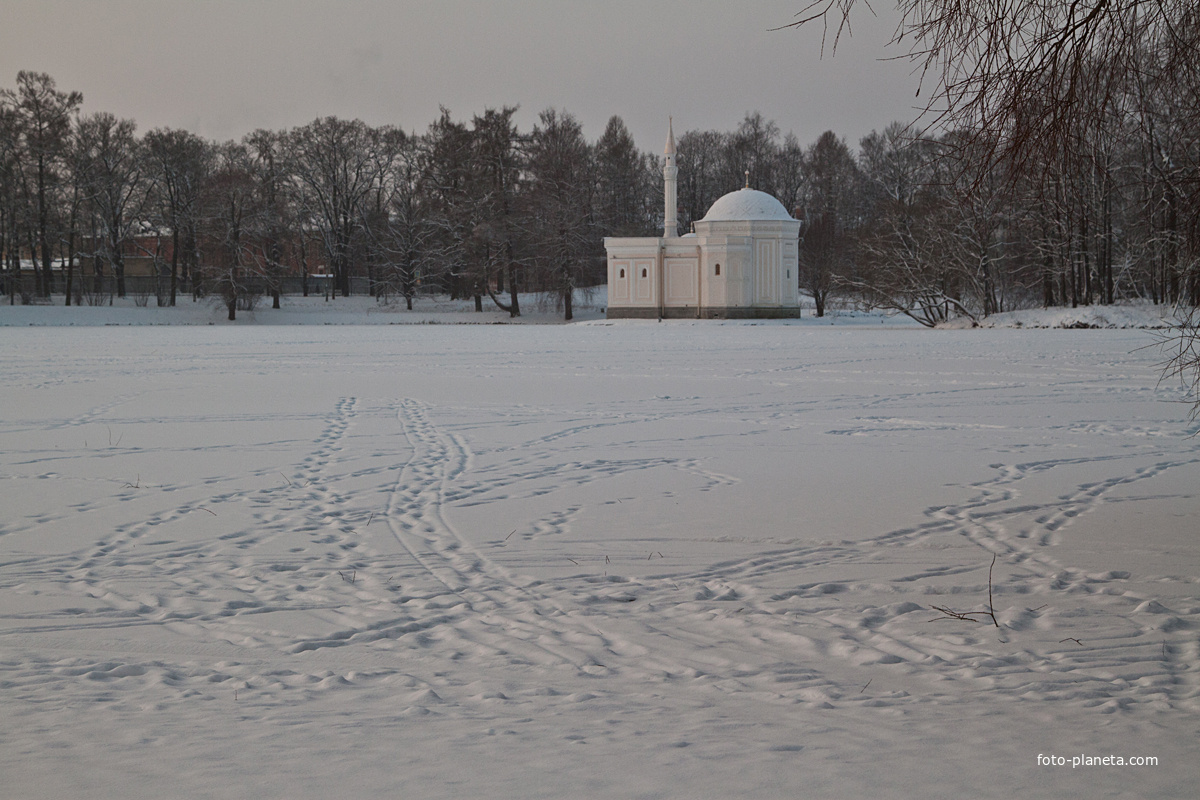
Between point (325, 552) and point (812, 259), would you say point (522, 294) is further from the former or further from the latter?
point (325, 552)

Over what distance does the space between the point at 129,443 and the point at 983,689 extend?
9.04 meters

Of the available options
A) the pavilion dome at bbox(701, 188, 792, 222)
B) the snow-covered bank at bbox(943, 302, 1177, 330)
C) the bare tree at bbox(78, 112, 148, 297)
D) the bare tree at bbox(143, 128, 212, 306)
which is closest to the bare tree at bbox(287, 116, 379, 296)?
the bare tree at bbox(143, 128, 212, 306)

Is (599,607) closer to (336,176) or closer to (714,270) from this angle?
(714,270)

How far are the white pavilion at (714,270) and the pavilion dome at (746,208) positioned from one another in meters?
0.06

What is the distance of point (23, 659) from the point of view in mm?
4555

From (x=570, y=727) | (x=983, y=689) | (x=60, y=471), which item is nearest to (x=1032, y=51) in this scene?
(x=983, y=689)

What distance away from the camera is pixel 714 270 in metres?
57.2

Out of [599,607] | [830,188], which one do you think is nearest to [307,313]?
[830,188]

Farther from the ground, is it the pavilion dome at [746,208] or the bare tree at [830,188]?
the bare tree at [830,188]

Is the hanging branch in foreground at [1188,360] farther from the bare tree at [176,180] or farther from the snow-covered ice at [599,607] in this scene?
the bare tree at [176,180]

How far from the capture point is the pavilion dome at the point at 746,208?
5809 cm

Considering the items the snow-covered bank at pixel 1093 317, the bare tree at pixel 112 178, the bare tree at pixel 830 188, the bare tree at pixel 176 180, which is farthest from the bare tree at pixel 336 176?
the snow-covered bank at pixel 1093 317

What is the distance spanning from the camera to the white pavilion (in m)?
57.2

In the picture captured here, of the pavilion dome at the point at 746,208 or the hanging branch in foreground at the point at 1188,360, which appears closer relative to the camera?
the hanging branch in foreground at the point at 1188,360
